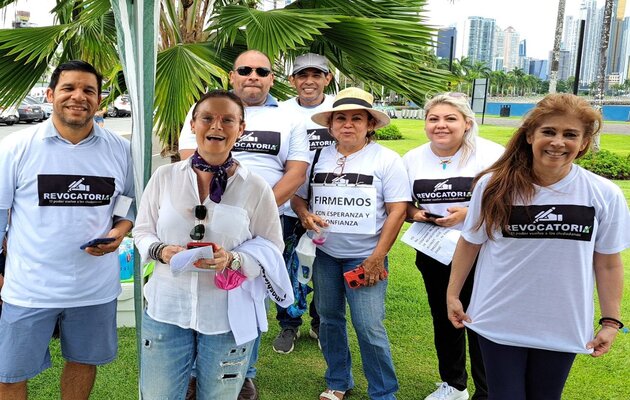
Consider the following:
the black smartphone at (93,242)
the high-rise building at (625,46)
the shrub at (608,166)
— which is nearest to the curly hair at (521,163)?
the black smartphone at (93,242)

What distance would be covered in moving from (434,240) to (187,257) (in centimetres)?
147

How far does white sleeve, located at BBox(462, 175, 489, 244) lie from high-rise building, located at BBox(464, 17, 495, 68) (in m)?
79.8

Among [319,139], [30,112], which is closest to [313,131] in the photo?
[319,139]

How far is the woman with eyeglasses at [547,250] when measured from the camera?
1.98 m

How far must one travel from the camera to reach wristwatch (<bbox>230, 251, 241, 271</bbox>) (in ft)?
6.36

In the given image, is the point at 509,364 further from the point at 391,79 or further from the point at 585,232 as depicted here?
the point at 391,79

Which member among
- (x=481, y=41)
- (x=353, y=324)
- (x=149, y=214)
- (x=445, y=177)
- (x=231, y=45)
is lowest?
(x=353, y=324)

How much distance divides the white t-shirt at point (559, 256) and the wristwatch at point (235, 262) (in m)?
0.98

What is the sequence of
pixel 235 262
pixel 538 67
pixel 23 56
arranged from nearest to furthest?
1. pixel 235 262
2. pixel 23 56
3. pixel 538 67

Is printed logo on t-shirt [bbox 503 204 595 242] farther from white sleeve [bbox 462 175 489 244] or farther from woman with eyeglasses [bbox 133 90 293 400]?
woman with eyeglasses [bbox 133 90 293 400]

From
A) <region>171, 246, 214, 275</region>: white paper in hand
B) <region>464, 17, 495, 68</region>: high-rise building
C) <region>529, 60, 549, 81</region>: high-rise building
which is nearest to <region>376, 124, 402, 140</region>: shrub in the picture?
<region>171, 246, 214, 275</region>: white paper in hand

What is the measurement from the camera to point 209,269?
6.30 ft

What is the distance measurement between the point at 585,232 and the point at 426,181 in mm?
1045

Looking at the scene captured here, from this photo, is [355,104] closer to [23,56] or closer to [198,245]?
[198,245]
